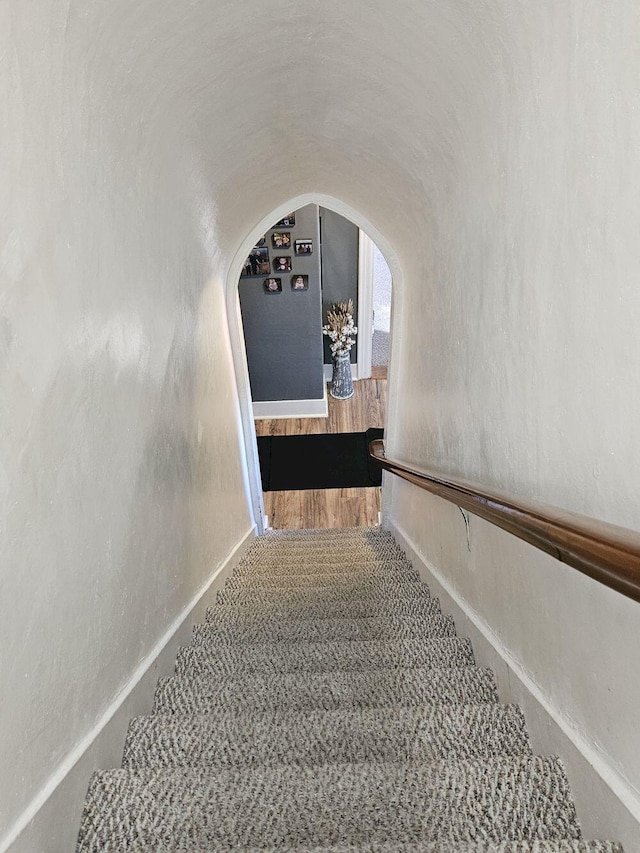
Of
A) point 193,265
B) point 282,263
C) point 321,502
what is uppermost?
point 282,263

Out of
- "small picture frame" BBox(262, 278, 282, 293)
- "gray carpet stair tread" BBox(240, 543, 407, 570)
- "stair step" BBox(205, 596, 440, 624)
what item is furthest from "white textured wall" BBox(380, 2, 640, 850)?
"small picture frame" BBox(262, 278, 282, 293)

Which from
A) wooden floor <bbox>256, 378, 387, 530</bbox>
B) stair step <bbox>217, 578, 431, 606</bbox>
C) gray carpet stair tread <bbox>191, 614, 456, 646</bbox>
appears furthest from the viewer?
wooden floor <bbox>256, 378, 387, 530</bbox>

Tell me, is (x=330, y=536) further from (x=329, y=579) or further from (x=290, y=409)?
(x=290, y=409)

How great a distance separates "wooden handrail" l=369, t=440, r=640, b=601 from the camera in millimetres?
841

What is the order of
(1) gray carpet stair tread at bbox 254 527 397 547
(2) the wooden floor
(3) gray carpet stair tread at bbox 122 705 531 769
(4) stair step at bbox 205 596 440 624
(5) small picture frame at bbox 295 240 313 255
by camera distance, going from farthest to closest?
(5) small picture frame at bbox 295 240 313 255 < (2) the wooden floor < (1) gray carpet stair tread at bbox 254 527 397 547 < (4) stair step at bbox 205 596 440 624 < (3) gray carpet stair tread at bbox 122 705 531 769

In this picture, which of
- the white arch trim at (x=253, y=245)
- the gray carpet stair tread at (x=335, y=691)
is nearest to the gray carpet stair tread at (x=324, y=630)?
the gray carpet stair tread at (x=335, y=691)

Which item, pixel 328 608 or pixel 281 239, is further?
pixel 281 239

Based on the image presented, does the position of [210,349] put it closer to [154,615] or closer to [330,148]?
[330,148]

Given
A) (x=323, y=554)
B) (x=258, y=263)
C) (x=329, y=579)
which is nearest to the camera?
(x=329, y=579)

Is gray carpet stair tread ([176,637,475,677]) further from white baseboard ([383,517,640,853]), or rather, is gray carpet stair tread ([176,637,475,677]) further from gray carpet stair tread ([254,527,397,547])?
gray carpet stair tread ([254,527,397,547])

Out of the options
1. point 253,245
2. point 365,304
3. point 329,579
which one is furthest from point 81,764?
point 365,304

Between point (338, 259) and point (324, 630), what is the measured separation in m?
5.06

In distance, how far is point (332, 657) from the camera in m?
2.07

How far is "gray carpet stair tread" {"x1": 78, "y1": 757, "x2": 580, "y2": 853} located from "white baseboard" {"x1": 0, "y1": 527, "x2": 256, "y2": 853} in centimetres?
5
